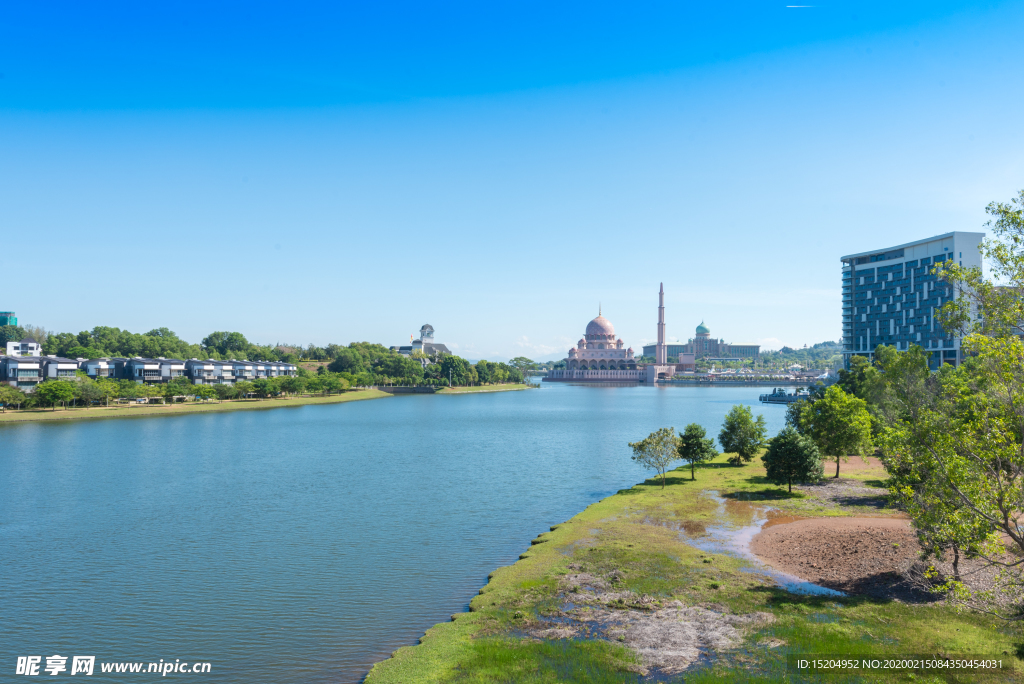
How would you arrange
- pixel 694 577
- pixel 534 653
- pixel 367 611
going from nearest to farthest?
1. pixel 534 653
2. pixel 367 611
3. pixel 694 577

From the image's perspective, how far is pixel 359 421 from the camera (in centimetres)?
10731

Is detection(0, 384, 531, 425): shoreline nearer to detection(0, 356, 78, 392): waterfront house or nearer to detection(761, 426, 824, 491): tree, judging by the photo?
detection(0, 356, 78, 392): waterfront house

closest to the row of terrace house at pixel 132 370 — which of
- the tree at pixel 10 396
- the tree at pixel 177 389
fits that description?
the tree at pixel 10 396

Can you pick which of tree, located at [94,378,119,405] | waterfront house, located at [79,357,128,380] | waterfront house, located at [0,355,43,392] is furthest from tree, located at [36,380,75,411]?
waterfront house, located at [79,357,128,380]

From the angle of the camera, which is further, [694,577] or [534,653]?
[694,577]

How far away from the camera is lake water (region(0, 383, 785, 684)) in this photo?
23016 mm

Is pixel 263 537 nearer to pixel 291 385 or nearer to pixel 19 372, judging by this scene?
pixel 19 372

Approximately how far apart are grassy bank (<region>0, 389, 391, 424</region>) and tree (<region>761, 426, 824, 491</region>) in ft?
348

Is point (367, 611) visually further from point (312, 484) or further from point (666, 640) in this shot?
point (312, 484)

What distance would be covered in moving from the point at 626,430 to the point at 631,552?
210 feet

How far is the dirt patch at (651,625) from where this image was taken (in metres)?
19.8

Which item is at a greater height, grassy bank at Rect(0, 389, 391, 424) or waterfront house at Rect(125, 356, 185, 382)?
waterfront house at Rect(125, 356, 185, 382)

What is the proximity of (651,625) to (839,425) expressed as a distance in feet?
128

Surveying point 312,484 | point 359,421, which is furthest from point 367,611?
point 359,421
